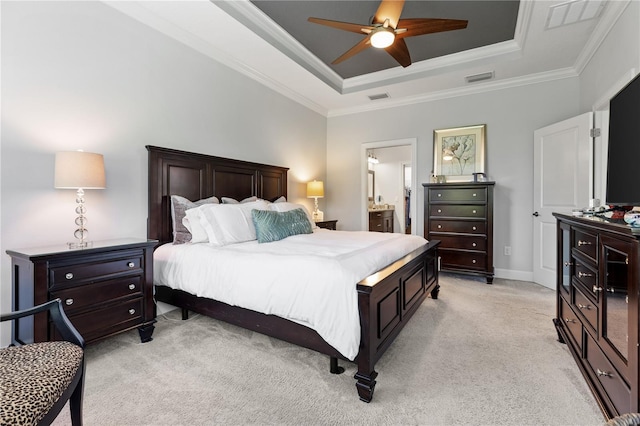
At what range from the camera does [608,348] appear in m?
1.43

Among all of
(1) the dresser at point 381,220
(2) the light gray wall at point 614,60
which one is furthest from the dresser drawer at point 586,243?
(1) the dresser at point 381,220

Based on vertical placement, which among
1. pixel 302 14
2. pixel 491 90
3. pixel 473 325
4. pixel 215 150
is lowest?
pixel 473 325

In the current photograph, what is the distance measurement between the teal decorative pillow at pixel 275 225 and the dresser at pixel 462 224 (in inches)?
84.5

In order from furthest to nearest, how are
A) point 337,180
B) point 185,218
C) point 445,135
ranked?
1. point 337,180
2. point 445,135
3. point 185,218

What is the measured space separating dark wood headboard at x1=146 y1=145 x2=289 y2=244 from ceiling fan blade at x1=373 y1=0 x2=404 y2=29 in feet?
7.25

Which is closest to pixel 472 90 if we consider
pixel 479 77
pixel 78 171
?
pixel 479 77

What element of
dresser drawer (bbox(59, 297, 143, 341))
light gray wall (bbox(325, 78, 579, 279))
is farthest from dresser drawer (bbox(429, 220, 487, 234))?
dresser drawer (bbox(59, 297, 143, 341))

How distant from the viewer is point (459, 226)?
423 centimetres

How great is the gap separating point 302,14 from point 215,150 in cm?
175

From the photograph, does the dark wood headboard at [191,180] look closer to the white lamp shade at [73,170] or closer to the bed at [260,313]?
the bed at [260,313]

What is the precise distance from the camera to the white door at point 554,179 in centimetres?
336

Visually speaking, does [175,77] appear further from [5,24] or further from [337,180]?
[337,180]

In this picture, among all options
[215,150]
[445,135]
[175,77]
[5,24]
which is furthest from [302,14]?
[445,135]

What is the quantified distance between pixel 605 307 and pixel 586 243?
0.43 meters
